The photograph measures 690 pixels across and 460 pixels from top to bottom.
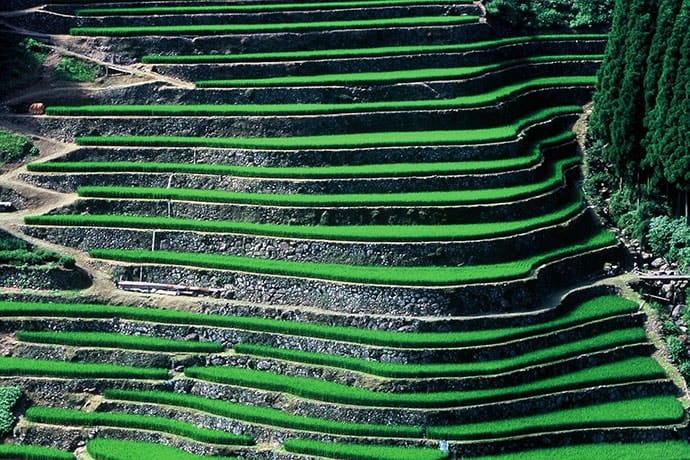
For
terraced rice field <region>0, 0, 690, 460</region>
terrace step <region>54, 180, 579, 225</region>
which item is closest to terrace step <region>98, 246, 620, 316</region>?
terraced rice field <region>0, 0, 690, 460</region>

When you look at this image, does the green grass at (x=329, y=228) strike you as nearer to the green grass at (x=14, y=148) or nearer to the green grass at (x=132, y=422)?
the green grass at (x=14, y=148)

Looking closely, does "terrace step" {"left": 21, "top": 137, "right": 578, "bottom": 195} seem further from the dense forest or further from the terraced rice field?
the dense forest

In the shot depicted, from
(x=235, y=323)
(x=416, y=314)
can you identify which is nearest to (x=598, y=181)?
(x=416, y=314)

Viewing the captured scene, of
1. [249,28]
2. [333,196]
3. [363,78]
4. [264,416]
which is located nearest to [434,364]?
[264,416]

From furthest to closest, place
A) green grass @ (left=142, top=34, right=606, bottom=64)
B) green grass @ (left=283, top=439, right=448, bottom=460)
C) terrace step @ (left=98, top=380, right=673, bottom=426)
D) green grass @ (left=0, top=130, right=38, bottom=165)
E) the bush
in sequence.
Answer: green grass @ (left=142, top=34, right=606, bottom=64)
green grass @ (left=0, top=130, right=38, bottom=165)
the bush
terrace step @ (left=98, top=380, right=673, bottom=426)
green grass @ (left=283, top=439, right=448, bottom=460)

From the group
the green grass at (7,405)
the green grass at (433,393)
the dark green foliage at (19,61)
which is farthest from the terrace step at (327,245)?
the dark green foliage at (19,61)

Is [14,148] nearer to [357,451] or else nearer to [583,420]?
[357,451]
